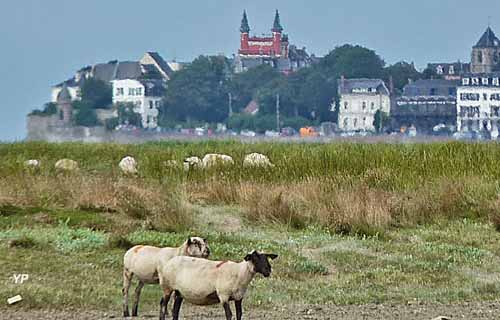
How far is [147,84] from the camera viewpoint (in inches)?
4560

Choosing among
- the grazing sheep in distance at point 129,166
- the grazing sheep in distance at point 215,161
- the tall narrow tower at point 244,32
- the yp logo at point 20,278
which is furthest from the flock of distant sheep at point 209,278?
the tall narrow tower at point 244,32

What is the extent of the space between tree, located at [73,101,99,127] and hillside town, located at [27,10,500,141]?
8cm

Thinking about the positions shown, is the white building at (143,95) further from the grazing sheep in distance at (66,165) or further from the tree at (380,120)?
the grazing sheep in distance at (66,165)

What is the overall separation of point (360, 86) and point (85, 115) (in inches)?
975

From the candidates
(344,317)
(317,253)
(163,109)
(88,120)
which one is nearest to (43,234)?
(317,253)

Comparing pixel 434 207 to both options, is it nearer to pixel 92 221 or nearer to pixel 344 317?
pixel 92 221

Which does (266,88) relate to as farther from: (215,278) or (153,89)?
(215,278)

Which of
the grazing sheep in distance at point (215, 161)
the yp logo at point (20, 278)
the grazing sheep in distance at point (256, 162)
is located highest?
the grazing sheep in distance at point (215, 161)

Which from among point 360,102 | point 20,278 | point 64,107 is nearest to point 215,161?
point 20,278

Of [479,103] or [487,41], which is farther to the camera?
[487,41]

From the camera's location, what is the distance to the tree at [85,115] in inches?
3959

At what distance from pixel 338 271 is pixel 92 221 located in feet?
12.4

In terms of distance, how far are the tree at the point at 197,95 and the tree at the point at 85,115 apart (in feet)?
26.5

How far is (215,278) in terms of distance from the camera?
919 centimetres
